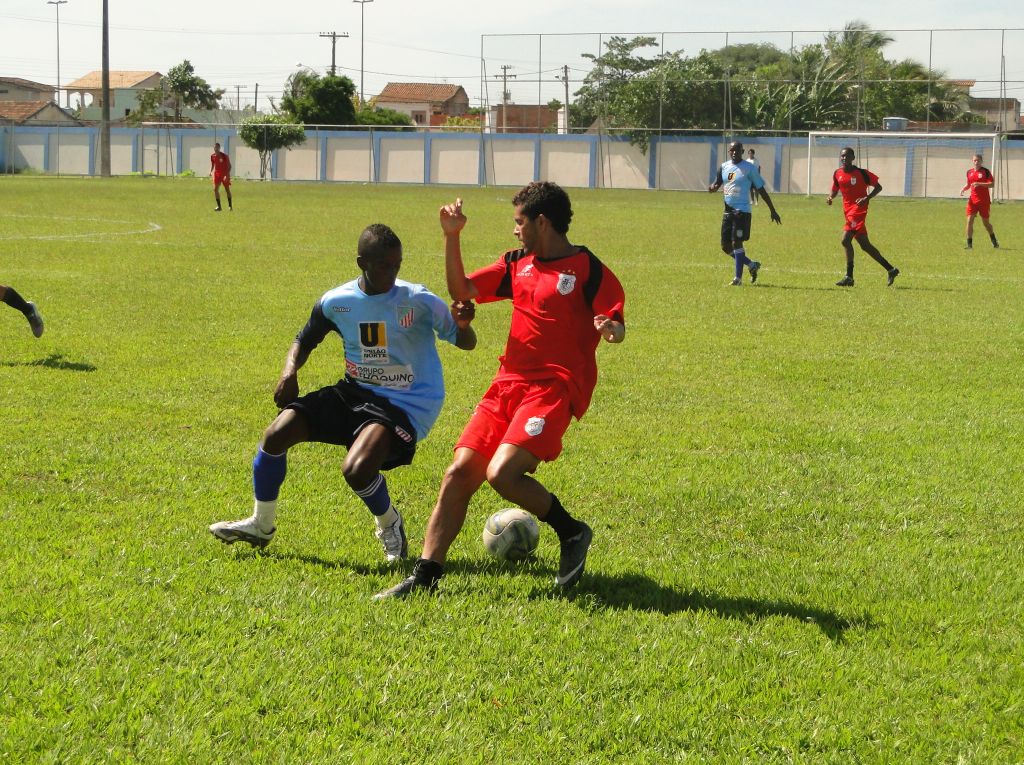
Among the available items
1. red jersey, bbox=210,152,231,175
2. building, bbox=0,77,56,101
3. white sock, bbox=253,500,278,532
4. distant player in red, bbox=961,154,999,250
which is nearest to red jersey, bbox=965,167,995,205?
distant player in red, bbox=961,154,999,250

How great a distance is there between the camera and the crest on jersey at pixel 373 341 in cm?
547

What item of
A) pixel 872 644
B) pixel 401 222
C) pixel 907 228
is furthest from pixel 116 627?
pixel 907 228

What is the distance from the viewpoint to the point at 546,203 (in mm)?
5180

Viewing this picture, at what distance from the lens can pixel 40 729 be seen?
12.1 ft

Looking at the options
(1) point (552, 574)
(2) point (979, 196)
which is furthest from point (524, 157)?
(1) point (552, 574)

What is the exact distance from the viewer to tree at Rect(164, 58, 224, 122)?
92625 mm

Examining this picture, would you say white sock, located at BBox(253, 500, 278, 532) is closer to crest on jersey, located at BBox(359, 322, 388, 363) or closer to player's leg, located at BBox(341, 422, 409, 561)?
player's leg, located at BBox(341, 422, 409, 561)

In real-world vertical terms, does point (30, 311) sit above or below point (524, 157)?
below

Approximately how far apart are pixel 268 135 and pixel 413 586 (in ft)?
225

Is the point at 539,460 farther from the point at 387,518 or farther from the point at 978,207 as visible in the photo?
the point at 978,207

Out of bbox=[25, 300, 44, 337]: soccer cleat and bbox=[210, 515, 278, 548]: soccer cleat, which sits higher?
bbox=[25, 300, 44, 337]: soccer cleat

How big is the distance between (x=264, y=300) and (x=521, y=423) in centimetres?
999

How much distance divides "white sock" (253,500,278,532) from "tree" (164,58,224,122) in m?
90.3

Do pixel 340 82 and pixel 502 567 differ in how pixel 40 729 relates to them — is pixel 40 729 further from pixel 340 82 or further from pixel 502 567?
pixel 340 82
